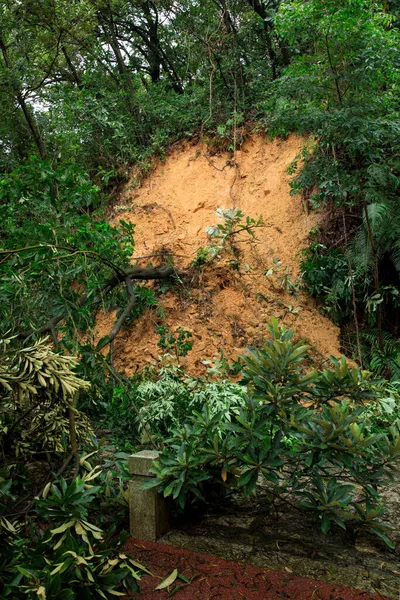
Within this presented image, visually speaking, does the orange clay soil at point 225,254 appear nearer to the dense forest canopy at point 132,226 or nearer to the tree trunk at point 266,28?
the dense forest canopy at point 132,226

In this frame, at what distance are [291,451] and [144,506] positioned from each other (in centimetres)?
108

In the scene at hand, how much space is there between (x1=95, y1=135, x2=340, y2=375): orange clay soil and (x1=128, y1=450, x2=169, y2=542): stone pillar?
3.12m

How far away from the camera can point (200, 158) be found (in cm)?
936

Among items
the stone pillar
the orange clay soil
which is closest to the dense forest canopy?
the stone pillar

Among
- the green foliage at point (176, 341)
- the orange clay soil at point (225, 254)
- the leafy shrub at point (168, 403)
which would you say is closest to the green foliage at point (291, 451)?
the leafy shrub at point (168, 403)

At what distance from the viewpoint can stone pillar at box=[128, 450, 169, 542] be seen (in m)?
3.32

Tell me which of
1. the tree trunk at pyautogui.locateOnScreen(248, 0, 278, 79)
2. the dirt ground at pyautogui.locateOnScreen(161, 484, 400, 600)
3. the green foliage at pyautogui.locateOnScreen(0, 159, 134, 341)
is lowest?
the dirt ground at pyautogui.locateOnScreen(161, 484, 400, 600)

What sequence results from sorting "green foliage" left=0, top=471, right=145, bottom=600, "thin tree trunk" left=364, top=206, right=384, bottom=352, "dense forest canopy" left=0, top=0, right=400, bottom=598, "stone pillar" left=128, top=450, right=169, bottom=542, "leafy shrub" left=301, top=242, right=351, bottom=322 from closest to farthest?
"green foliage" left=0, top=471, right=145, bottom=600 < "dense forest canopy" left=0, top=0, right=400, bottom=598 < "stone pillar" left=128, top=450, right=169, bottom=542 < "thin tree trunk" left=364, top=206, right=384, bottom=352 < "leafy shrub" left=301, top=242, right=351, bottom=322

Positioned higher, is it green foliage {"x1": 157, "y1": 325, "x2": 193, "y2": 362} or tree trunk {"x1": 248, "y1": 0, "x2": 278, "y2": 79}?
tree trunk {"x1": 248, "y1": 0, "x2": 278, "y2": 79}

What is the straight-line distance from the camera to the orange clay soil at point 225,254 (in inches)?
274

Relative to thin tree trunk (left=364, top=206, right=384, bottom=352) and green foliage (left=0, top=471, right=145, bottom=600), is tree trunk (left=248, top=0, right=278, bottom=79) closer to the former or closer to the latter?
thin tree trunk (left=364, top=206, right=384, bottom=352)

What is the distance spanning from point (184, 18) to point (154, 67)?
1.94 m

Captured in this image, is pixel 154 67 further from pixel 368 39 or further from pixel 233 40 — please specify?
pixel 368 39

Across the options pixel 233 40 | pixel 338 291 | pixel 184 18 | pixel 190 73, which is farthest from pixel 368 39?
pixel 190 73
